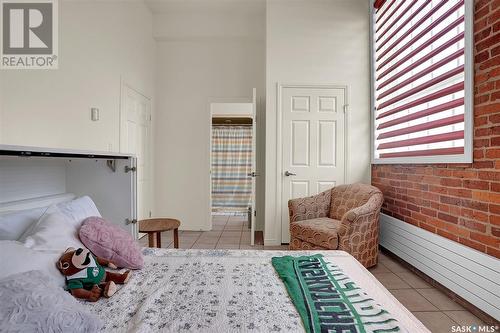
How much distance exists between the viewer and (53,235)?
115cm

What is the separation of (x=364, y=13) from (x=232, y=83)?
6.64 ft

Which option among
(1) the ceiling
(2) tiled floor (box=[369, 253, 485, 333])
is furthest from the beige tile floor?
(1) the ceiling

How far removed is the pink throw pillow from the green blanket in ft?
2.40

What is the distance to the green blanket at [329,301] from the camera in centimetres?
88

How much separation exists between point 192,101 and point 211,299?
353 cm

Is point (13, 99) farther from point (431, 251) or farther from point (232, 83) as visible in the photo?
point (431, 251)

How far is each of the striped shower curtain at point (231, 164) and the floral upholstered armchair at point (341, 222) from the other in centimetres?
293

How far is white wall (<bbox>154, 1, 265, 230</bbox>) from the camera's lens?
4102 mm

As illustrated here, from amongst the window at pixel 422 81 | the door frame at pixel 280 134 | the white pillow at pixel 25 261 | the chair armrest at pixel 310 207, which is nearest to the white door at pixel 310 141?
the door frame at pixel 280 134

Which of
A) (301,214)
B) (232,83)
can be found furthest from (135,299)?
(232,83)

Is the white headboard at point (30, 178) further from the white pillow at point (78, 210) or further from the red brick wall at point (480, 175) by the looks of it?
the red brick wall at point (480, 175)

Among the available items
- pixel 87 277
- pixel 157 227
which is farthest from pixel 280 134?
pixel 87 277

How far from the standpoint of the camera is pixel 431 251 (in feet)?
7.31

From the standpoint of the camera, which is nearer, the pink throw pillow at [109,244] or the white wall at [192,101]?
the pink throw pillow at [109,244]
